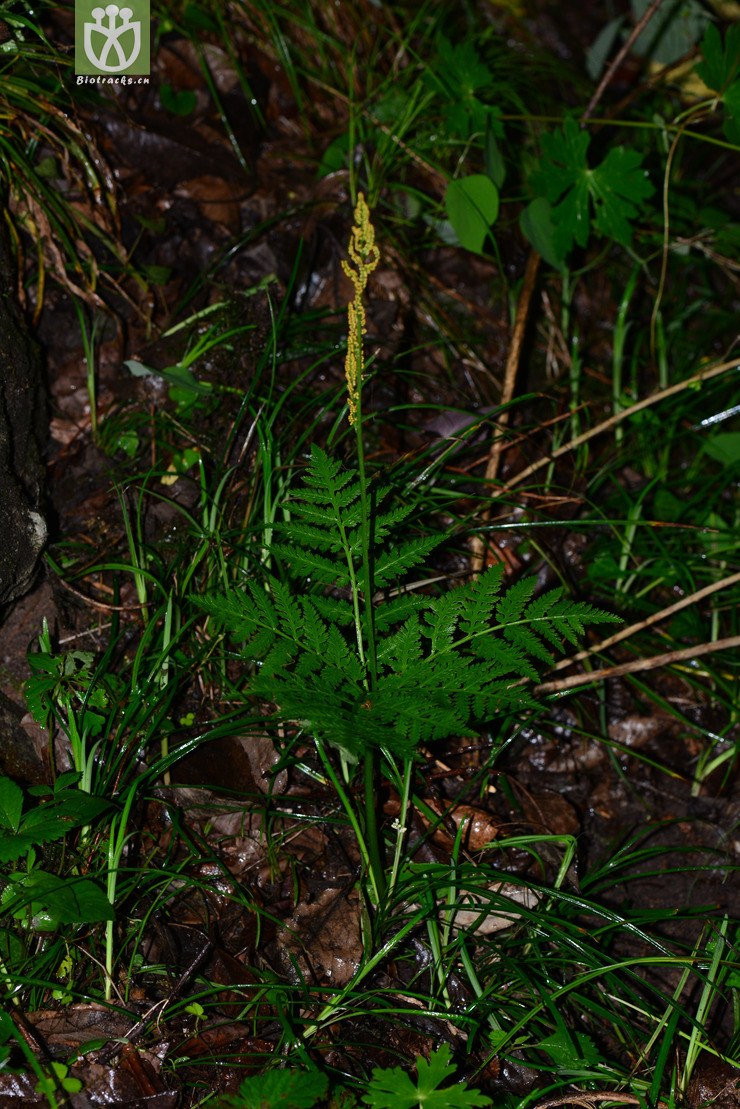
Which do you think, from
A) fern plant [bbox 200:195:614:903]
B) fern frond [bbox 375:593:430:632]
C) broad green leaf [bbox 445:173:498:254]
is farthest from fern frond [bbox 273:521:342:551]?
broad green leaf [bbox 445:173:498:254]

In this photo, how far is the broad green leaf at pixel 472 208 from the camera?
2596mm

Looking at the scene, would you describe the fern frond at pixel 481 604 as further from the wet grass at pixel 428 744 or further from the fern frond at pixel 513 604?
the wet grass at pixel 428 744

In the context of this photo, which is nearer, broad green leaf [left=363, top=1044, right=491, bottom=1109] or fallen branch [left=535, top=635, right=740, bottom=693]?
broad green leaf [left=363, top=1044, right=491, bottom=1109]

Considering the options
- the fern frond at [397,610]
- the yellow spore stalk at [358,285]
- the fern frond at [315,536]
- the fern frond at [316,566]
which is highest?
the yellow spore stalk at [358,285]

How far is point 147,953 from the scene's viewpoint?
1.82 m

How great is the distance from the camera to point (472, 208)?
8.55 feet

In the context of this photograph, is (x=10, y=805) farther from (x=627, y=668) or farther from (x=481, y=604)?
(x=627, y=668)

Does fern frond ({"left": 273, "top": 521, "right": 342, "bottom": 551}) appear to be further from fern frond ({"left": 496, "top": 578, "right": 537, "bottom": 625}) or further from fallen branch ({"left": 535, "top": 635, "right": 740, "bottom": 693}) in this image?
fallen branch ({"left": 535, "top": 635, "right": 740, "bottom": 693})

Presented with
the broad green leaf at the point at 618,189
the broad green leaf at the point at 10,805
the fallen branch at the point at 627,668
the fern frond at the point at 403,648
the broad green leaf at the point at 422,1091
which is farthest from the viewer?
the broad green leaf at the point at 618,189

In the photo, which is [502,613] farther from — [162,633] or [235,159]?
[235,159]

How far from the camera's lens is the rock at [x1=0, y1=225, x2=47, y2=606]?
2.04 m

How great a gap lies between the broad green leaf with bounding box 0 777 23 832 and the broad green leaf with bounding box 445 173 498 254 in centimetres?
202

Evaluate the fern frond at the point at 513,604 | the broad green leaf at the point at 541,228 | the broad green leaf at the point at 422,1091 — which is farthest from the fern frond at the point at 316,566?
the broad green leaf at the point at 541,228

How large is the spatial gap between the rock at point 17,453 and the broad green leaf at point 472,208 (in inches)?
53.1
